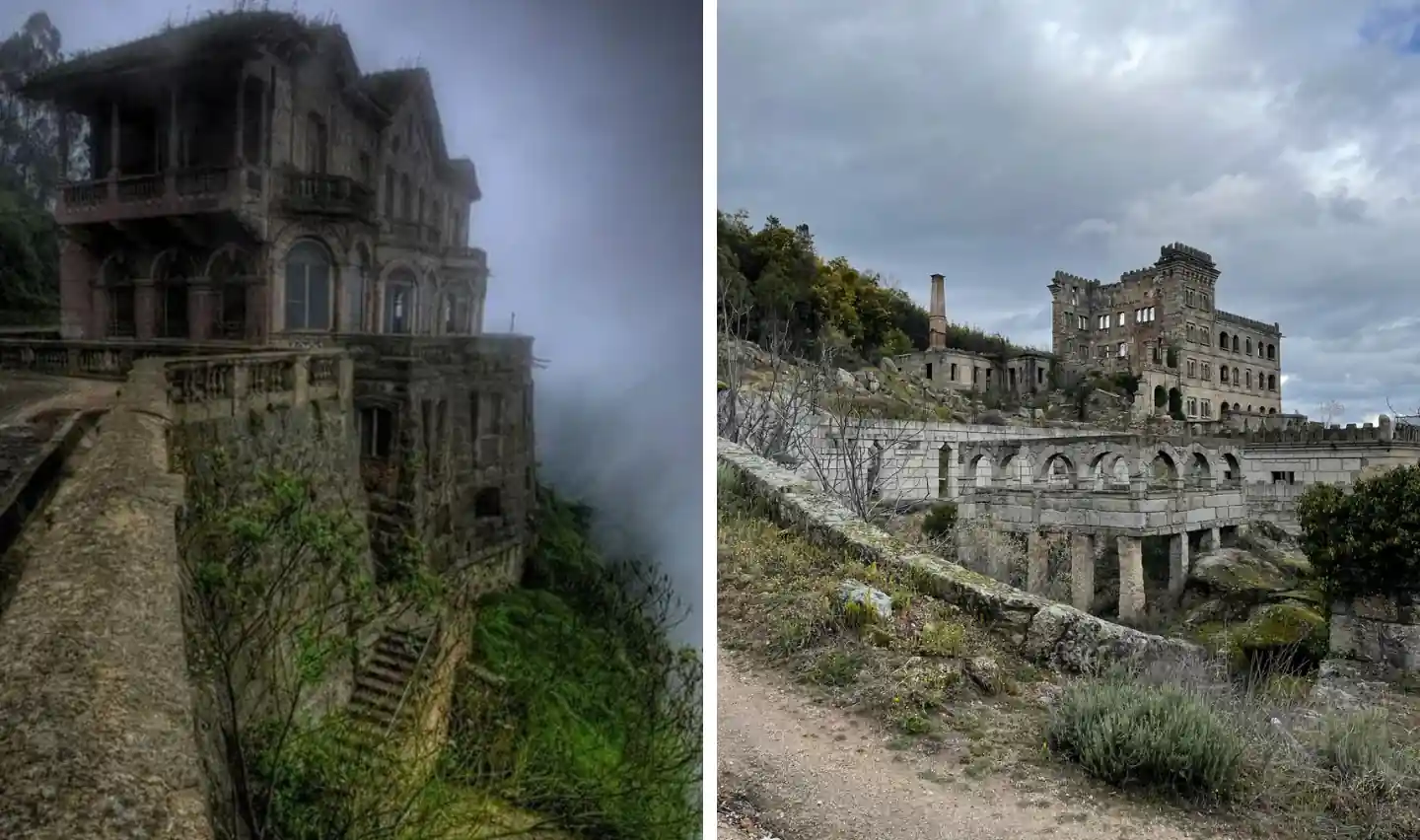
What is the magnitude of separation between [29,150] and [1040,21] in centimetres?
318

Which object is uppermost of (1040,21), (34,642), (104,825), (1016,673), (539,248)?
(1040,21)

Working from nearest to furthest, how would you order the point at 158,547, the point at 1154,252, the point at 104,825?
the point at 104,825 → the point at 158,547 → the point at 1154,252

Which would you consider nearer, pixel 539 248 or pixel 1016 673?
pixel 539 248

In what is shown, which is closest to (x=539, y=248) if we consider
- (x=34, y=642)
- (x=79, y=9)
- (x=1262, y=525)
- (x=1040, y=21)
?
(x=79, y=9)

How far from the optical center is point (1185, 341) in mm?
2990

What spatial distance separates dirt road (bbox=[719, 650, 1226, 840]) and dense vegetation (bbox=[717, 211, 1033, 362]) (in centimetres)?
151

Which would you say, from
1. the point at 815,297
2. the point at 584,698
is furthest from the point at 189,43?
the point at 815,297

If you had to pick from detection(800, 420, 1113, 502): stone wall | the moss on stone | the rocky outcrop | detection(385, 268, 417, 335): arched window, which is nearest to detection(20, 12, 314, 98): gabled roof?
detection(385, 268, 417, 335): arched window

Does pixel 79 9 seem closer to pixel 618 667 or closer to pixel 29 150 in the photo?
pixel 29 150

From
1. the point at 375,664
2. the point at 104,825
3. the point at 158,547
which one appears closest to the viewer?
the point at 104,825

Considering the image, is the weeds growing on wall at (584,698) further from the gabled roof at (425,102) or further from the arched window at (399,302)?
the gabled roof at (425,102)

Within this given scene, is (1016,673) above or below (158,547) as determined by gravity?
below

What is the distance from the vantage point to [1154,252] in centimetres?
302

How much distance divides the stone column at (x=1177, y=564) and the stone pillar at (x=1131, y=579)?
0.09m
